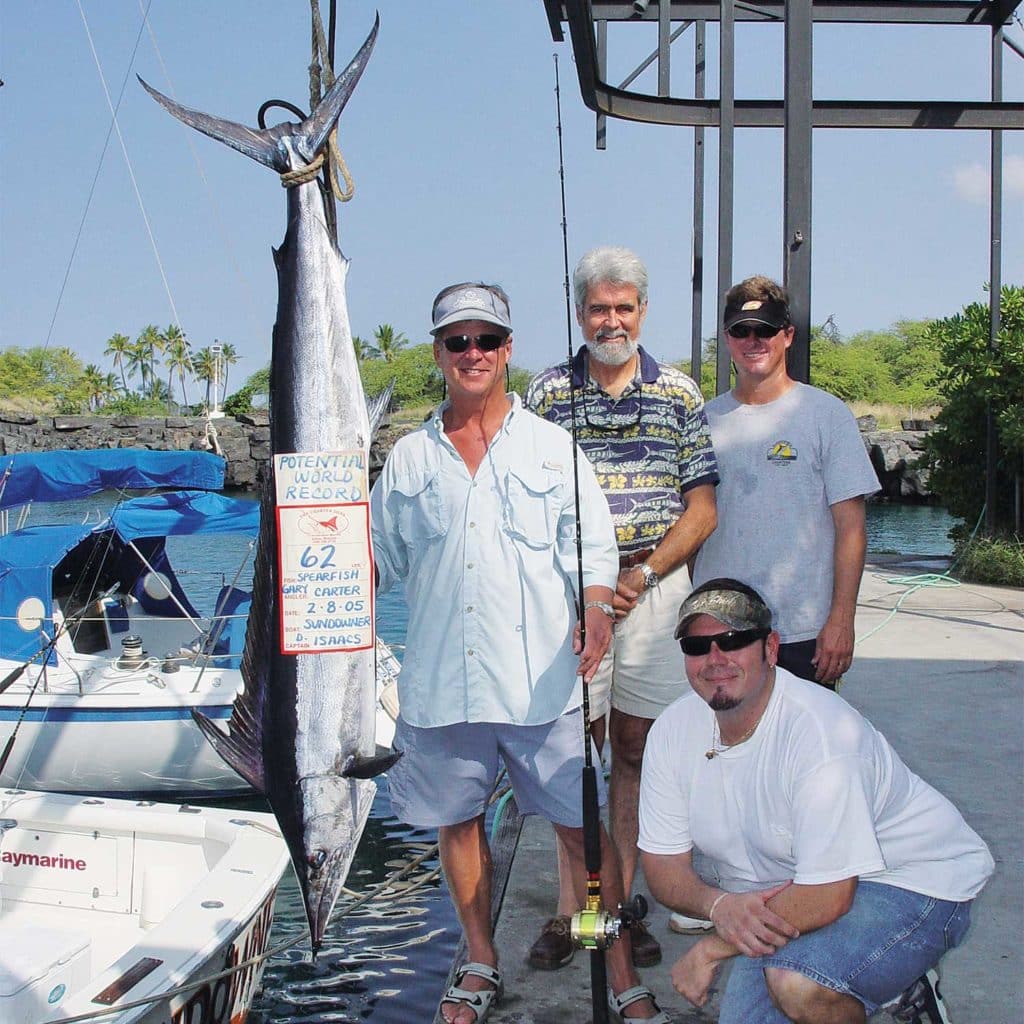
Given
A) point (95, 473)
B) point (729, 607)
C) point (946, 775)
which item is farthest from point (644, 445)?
point (95, 473)

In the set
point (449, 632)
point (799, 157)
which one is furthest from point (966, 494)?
point (449, 632)

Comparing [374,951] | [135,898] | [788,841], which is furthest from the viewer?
[374,951]

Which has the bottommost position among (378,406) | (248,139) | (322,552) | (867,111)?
(322,552)

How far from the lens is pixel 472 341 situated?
2.61 metres

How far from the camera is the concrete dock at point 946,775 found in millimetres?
2836

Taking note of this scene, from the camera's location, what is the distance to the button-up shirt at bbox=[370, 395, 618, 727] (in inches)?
102

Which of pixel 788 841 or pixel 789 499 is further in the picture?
pixel 789 499

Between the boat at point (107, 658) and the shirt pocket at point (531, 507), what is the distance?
5897 millimetres

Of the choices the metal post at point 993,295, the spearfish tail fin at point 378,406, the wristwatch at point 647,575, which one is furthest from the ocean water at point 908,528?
the spearfish tail fin at point 378,406

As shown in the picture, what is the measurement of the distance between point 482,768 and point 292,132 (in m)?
1.50

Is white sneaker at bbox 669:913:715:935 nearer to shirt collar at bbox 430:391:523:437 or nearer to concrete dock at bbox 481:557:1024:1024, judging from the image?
concrete dock at bbox 481:557:1024:1024

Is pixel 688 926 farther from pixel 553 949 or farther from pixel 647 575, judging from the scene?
pixel 647 575

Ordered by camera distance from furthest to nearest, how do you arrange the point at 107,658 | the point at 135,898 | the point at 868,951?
1. the point at 107,658
2. the point at 135,898
3. the point at 868,951

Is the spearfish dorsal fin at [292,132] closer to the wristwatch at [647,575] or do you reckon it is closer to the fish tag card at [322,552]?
the fish tag card at [322,552]
